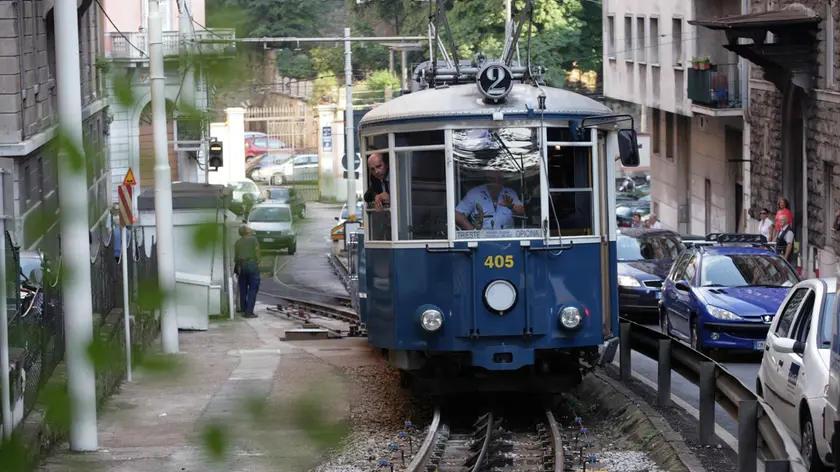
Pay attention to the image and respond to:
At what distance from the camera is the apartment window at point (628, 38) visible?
47.5 meters

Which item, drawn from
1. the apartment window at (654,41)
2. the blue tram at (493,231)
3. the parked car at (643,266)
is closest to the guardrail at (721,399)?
the blue tram at (493,231)

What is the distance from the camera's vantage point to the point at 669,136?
4616 centimetres

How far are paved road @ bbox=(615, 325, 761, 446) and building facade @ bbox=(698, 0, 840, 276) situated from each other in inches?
387

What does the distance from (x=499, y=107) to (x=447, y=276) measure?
4.99ft

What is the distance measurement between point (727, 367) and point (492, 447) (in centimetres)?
667

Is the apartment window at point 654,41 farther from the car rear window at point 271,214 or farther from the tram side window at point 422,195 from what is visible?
the car rear window at point 271,214

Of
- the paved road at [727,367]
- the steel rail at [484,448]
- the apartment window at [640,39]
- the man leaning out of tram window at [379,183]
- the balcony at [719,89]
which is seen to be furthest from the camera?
the apartment window at [640,39]

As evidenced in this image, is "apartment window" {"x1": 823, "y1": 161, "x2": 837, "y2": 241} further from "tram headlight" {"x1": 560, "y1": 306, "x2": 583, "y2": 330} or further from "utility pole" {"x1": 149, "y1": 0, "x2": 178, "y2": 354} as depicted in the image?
"utility pole" {"x1": 149, "y1": 0, "x2": 178, "y2": 354}

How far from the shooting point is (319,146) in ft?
7.79

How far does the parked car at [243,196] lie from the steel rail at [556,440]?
8056 mm

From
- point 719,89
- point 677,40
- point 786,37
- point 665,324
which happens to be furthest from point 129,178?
point 677,40

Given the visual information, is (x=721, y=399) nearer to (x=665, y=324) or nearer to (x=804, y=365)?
(x=804, y=365)

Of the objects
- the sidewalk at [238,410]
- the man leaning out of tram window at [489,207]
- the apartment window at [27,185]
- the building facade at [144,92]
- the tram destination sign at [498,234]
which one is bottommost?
the tram destination sign at [498,234]

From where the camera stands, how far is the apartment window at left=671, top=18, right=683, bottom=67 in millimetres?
41094
